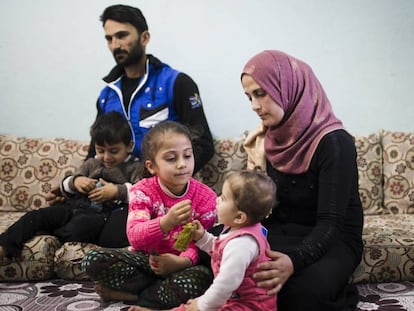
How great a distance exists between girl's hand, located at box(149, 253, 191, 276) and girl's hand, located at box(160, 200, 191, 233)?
0.19m

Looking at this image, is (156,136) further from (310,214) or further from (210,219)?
(310,214)

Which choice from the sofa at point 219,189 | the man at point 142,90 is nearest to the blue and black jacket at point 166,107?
the man at point 142,90

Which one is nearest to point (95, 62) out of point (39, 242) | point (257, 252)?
point (39, 242)

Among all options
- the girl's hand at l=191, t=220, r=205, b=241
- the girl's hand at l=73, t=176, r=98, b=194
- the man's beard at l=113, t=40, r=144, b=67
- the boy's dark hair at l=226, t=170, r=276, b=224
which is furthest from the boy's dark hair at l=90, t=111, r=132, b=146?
the boy's dark hair at l=226, t=170, r=276, b=224

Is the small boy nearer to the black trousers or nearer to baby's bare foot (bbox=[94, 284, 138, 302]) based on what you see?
the black trousers

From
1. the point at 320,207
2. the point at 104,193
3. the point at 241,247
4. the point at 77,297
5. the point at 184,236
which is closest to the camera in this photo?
the point at 241,247

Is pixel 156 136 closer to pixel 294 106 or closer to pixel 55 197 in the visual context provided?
pixel 294 106

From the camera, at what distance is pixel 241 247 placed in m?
1.38

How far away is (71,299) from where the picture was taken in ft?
6.15

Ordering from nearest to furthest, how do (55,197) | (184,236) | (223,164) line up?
(184,236) → (55,197) → (223,164)

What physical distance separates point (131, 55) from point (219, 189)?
87 cm

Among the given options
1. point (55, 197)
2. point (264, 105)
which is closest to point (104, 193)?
point (55, 197)

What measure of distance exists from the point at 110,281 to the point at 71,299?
24cm

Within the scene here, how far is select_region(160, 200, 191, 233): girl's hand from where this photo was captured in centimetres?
148
